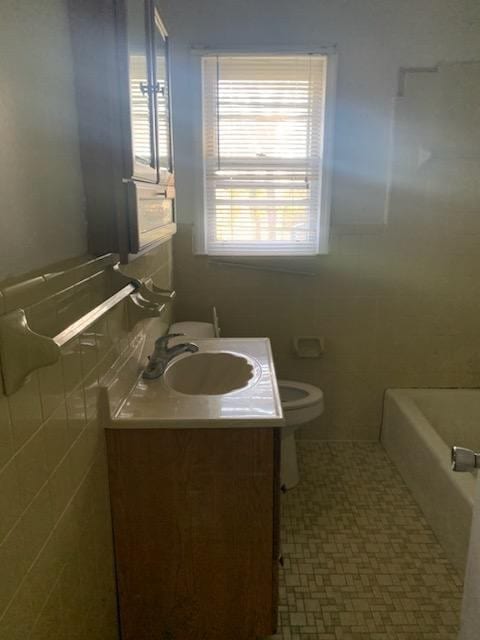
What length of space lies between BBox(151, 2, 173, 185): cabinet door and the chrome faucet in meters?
0.57

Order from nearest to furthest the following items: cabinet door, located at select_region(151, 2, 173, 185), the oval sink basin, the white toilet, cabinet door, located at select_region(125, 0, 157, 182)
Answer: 1. cabinet door, located at select_region(125, 0, 157, 182)
2. cabinet door, located at select_region(151, 2, 173, 185)
3. the oval sink basin
4. the white toilet

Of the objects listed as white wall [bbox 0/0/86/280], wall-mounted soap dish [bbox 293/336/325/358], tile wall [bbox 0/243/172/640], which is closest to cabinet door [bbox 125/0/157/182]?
white wall [bbox 0/0/86/280]

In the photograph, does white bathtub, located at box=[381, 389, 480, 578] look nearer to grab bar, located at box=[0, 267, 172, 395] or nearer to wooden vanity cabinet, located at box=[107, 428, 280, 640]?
wooden vanity cabinet, located at box=[107, 428, 280, 640]

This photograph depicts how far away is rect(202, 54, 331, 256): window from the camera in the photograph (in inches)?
91.1

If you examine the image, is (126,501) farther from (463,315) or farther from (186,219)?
(463,315)

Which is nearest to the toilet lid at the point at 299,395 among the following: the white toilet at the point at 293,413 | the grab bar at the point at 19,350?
the white toilet at the point at 293,413

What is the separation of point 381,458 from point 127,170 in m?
2.13

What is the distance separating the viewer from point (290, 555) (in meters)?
1.89

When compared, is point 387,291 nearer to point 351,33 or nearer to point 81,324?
point 351,33

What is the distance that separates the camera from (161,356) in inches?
65.4

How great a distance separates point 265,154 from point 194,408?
1.57m

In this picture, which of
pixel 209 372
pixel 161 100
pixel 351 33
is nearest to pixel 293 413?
pixel 209 372

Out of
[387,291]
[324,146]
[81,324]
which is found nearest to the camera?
[81,324]

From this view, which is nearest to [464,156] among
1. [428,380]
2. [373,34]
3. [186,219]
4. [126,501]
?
[373,34]
